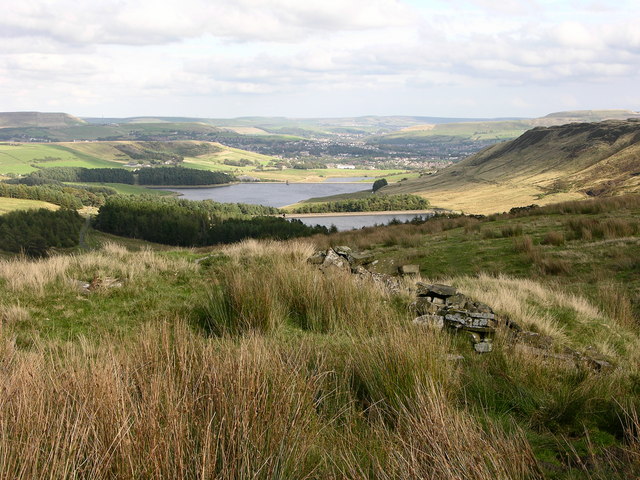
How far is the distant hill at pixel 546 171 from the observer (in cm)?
6016

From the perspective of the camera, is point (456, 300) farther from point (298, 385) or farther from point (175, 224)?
point (175, 224)

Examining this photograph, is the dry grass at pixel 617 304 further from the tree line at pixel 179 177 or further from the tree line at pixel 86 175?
the tree line at pixel 86 175

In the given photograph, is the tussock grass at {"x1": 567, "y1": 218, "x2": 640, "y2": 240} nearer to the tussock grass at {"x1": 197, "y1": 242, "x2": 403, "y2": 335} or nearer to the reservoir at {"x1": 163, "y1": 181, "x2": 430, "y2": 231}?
the tussock grass at {"x1": 197, "y1": 242, "x2": 403, "y2": 335}

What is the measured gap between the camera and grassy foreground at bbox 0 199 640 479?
2.18 m

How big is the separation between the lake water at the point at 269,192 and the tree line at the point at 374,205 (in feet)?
80.7

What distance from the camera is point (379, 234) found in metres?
19.5

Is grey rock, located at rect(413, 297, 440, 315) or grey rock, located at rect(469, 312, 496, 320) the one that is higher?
grey rock, located at rect(469, 312, 496, 320)

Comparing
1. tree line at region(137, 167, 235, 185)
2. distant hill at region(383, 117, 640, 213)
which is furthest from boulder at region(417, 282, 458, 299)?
tree line at region(137, 167, 235, 185)

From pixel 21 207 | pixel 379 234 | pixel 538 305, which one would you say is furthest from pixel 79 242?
pixel 538 305

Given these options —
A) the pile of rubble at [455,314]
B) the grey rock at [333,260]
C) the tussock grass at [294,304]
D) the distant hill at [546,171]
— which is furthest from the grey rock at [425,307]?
the distant hill at [546,171]

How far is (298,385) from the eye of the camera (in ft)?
10.0

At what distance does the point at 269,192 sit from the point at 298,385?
149m

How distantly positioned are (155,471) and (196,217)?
74.3 meters

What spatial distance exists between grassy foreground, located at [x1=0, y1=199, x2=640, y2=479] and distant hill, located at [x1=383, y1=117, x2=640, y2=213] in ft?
180
